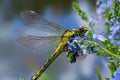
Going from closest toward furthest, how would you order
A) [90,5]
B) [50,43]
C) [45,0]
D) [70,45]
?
[70,45], [50,43], [90,5], [45,0]

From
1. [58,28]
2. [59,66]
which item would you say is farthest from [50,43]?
[59,66]

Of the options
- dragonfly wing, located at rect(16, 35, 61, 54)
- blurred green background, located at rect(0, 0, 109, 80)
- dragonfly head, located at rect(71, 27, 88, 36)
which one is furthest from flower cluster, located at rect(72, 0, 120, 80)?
→ blurred green background, located at rect(0, 0, 109, 80)

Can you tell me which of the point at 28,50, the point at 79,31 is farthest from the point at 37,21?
the point at 28,50

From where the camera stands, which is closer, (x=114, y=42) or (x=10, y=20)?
(x=114, y=42)

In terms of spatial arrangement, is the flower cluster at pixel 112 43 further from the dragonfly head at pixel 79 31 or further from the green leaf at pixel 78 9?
the green leaf at pixel 78 9

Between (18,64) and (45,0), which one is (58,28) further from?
(45,0)

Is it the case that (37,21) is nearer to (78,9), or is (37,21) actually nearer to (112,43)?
(78,9)
